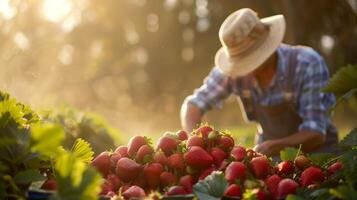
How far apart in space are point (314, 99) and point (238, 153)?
8.30ft

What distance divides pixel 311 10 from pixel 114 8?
1421 cm

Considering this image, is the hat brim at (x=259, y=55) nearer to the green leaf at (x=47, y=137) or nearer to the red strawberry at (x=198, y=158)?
the red strawberry at (x=198, y=158)

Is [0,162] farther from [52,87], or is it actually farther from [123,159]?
[52,87]

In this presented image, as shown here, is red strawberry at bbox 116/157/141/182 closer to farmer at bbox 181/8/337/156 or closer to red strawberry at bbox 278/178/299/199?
red strawberry at bbox 278/178/299/199

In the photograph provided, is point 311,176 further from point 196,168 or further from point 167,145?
point 167,145

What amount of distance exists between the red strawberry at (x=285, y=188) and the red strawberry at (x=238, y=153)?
7.9 inches

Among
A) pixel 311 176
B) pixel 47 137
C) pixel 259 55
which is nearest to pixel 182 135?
pixel 311 176

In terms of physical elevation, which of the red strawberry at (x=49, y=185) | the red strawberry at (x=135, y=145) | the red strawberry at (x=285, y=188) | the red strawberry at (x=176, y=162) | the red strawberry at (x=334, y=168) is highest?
the red strawberry at (x=135, y=145)

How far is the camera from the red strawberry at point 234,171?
1605mm

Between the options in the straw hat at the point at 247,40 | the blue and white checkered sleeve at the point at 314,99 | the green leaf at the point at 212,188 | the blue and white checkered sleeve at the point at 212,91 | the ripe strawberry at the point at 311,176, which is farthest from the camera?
the blue and white checkered sleeve at the point at 212,91

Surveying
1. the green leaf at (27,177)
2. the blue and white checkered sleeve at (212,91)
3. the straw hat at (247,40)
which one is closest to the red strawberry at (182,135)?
the green leaf at (27,177)

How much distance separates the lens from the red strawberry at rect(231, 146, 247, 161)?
1771mm

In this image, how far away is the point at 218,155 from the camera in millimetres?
1776

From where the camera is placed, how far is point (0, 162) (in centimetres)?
148
